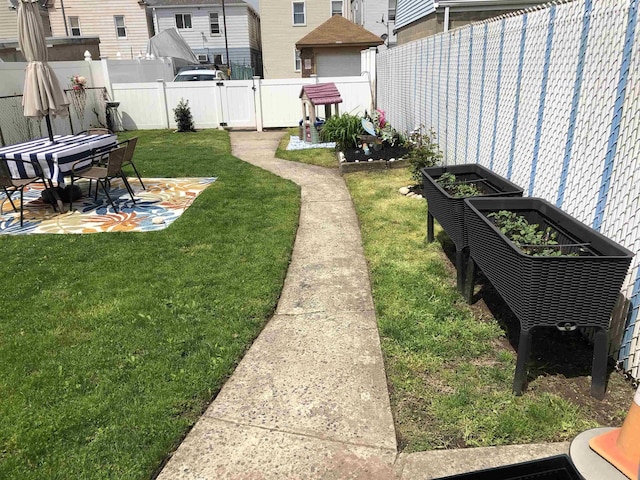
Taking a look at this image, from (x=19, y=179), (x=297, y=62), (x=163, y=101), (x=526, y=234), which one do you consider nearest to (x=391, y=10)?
(x=297, y=62)

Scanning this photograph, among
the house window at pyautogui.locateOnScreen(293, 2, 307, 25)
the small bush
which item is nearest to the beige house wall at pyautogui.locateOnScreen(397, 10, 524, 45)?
the small bush

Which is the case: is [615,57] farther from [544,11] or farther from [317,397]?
[317,397]

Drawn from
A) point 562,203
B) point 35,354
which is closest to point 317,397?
point 35,354

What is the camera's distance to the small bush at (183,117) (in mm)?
15102

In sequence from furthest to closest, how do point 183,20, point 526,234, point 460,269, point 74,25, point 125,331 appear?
point 183,20
point 74,25
point 460,269
point 125,331
point 526,234

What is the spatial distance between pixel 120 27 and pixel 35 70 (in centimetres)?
2692

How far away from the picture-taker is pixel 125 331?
3525 mm

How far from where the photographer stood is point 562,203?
352cm

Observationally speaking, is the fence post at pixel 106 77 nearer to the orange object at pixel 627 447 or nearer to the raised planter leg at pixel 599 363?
the raised planter leg at pixel 599 363

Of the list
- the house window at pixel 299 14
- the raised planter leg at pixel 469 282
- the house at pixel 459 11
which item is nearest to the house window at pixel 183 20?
the house window at pixel 299 14

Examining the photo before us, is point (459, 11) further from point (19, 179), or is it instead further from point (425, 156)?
point (19, 179)

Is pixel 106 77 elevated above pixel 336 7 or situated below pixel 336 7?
below

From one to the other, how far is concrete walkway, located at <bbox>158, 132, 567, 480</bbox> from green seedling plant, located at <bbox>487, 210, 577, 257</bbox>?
1113mm

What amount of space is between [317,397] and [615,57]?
274 cm
